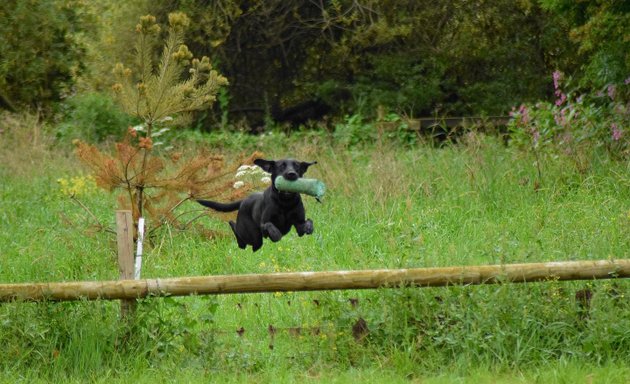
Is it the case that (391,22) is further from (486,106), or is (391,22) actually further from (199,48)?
(199,48)

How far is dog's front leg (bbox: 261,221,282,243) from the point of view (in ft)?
16.1

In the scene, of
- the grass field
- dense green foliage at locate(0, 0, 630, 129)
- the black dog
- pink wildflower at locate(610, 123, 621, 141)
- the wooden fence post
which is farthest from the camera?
dense green foliage at locate(0, 0, 630, 129)

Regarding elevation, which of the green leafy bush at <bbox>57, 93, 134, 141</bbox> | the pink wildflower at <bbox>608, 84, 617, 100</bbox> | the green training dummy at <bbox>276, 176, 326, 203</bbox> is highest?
the pink wildflower at <bbox>608, 84, 617, 100</bbox>

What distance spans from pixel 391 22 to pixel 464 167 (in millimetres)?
12088

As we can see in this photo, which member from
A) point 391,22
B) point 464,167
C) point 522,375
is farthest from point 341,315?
point 391,22

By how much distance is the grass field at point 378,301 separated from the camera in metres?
7.06

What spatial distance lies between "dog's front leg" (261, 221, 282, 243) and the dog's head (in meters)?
0.20

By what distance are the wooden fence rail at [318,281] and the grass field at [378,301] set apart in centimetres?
15

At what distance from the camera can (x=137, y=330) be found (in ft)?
24.2

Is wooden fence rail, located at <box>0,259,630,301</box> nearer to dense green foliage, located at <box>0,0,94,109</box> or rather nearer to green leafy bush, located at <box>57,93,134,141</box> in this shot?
green leafy bush, located at <box>57,93,134,141</box>

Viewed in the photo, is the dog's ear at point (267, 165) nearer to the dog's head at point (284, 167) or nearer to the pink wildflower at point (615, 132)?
the dog's head at point (284, 167)

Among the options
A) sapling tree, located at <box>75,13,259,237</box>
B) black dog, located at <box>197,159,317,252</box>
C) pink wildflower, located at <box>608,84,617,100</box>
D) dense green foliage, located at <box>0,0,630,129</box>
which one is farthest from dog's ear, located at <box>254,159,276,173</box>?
dense green foliage, located at <box>0,0,630,129</box>

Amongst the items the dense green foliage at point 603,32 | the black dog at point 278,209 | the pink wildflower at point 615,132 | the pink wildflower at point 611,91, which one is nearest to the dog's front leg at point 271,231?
the black dog at point 278,209

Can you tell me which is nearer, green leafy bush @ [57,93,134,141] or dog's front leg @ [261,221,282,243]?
dog's front leg @ [261,221,282,243]
